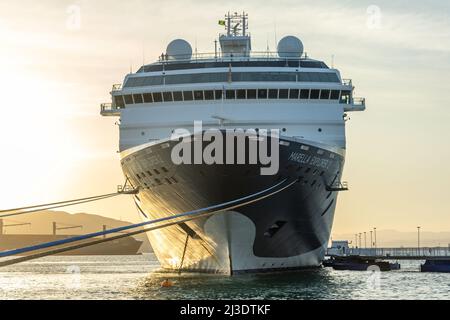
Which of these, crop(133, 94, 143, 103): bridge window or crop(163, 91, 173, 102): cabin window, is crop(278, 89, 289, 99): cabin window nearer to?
crop(163, 91, 173, 102): cabin window

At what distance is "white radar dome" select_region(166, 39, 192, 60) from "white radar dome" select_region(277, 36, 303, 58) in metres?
5.64

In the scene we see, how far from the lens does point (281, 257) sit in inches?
1966

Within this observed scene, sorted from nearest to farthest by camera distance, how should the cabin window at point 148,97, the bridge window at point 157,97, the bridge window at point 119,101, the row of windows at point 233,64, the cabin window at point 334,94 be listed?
1. the bridge window at point 157,97
2. the cabin window at point 148,97
3. the cabin window at point 334,94
4. the row of windows at point 233,64
5. the bridge window at point 119,101

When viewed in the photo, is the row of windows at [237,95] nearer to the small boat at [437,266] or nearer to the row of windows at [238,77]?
the row of windows at [238,77]

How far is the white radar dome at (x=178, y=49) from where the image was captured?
58.8 metres

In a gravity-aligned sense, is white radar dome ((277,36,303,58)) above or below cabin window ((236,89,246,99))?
above

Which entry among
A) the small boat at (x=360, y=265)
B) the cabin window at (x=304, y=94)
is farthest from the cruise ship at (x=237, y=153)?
the small boat at (x=360, y=265)

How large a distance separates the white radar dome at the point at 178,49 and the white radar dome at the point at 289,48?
5.64 metres

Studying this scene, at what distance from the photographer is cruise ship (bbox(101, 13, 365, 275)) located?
1773 inches

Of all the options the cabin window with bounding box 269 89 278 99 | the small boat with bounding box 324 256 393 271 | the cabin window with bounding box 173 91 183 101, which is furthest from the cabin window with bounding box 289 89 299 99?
the small boat with bounding box 324 256 393 271

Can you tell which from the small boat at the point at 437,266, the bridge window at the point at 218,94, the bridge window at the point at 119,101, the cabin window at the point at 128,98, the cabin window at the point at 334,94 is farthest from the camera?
the small boat at the point at 437,266

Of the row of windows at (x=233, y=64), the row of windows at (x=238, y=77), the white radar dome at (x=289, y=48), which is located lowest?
the row of windows at (x=238, y=77)
